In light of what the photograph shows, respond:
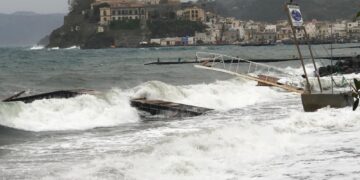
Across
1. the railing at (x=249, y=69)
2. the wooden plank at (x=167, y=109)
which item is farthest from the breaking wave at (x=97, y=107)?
the railing at (x=249, y=69)

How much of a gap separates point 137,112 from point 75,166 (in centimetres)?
1190

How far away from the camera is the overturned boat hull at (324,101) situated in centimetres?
1964

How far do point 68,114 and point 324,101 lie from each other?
31.5 feet

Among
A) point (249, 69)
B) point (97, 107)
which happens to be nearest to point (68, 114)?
point (97, 107)

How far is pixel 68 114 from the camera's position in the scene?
23.3m

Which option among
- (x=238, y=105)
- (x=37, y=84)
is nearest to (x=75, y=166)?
(x=238, y=105)

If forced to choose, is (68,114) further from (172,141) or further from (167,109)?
(172,141)

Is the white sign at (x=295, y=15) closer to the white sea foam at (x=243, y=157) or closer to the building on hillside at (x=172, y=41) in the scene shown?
the white sea foam at (x=243, y=157)

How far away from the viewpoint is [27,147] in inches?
622

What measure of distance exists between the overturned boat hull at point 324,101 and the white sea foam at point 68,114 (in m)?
6.66

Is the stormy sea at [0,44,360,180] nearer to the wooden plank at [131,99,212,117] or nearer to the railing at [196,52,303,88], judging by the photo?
the wooden plank at [131,99,212,117]

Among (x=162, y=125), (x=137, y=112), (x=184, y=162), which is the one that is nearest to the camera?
(x=184, y=162)

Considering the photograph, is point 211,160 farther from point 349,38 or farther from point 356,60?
point 349,38

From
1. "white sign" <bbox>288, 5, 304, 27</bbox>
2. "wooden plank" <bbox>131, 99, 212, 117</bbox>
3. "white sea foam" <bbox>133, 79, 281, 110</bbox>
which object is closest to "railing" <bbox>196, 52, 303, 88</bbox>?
"white sea foam" <bbox>133, 79, 281, 110</bbox>
